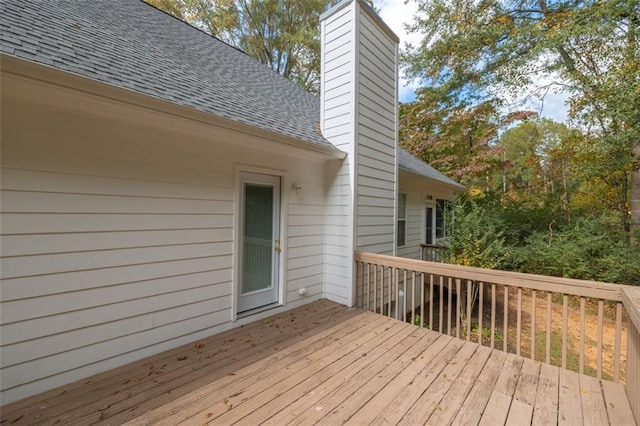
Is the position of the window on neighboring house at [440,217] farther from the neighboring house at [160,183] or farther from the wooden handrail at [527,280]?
the wooden handrail at [527,280]

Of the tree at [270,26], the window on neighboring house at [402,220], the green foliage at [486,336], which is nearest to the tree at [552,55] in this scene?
the window on neighboring house at [402,220]

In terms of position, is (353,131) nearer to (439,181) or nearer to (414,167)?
(414,167)

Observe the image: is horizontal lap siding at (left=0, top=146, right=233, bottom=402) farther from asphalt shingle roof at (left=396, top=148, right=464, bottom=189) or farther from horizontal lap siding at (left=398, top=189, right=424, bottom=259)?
horizontal lap siding at (left=398, top=189, right=424, bottom=259)

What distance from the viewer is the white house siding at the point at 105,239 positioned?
2086 mm

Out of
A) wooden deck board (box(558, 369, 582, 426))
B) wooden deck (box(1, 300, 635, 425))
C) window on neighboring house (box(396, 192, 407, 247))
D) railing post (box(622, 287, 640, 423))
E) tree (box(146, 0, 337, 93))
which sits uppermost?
tree (box(146, 0, 337, 93))

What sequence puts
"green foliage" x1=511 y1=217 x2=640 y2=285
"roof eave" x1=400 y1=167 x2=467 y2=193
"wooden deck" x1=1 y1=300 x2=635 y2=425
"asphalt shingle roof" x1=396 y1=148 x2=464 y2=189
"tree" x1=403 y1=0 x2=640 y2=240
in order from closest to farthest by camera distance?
1. "wooden deck" x1=1 y1=300 x2=635 y2=425
2. "tree" x1=403 y1=0 x2=640 y2=240
3. "green foliage" x1=511 y1=217 x2=640 y2=285
4. "roof eave" x1=400 y1=167 x2=467 y2=193
5. "asphalt shingle roof" x1=396 y1=148 x2=464 y2=189

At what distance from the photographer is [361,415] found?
1.97m

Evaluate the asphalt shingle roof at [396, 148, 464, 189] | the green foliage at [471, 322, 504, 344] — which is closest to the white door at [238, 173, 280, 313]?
the asphalt shingle roof at [396, 148, 464, 189]

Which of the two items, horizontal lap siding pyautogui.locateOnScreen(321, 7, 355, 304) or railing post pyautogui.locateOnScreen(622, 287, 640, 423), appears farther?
horizontal lap siding pyautogui.locateOnScreen(321, 7, 355, 304)

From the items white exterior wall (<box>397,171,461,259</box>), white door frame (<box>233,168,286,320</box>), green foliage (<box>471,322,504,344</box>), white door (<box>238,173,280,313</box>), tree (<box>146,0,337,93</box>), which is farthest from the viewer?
tree (<box>146,0,337,93</box>)

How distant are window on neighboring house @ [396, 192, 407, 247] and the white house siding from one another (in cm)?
475

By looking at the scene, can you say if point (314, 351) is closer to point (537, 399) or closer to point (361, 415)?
point (361, 415)

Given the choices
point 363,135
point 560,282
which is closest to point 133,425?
point 560,282

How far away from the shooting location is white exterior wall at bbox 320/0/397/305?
14.1 feet
